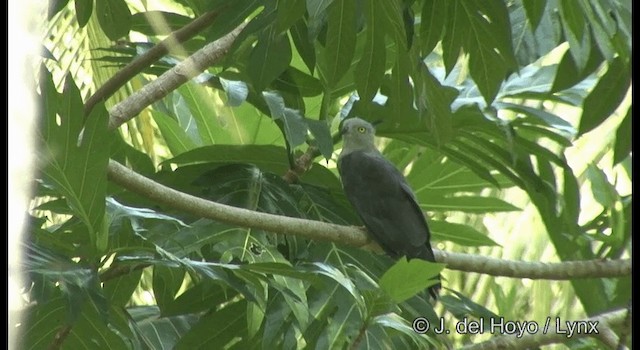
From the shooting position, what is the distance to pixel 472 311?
205 centimetres

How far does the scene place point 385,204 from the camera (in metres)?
2.16

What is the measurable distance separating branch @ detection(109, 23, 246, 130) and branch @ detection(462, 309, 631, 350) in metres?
0.75

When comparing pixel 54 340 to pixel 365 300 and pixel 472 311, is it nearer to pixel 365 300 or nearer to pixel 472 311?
pixel 365 300

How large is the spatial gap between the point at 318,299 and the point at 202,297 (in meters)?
0.28

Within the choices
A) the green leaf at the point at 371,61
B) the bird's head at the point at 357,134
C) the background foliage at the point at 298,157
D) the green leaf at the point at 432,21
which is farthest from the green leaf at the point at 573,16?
the bird's head at the point at 357,134

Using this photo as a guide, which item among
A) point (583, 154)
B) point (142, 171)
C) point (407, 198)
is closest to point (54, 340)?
point (142, 171)

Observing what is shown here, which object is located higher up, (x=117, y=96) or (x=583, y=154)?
(x=117, y=96)

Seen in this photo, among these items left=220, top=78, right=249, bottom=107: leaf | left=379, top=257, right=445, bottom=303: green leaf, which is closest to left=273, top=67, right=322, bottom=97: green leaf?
left=220, top=78, right=249, bottom=107: leaf

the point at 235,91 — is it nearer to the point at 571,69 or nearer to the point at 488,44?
the point at 488,44

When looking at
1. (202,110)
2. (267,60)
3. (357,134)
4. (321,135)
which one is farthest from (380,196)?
(267,60)

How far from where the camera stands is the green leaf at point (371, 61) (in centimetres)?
154

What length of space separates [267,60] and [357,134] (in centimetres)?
62

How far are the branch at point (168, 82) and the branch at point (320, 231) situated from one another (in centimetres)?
12

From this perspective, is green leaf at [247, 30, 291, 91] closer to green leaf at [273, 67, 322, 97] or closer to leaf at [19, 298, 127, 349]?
green leaf at [273, 67, 322, 97]
